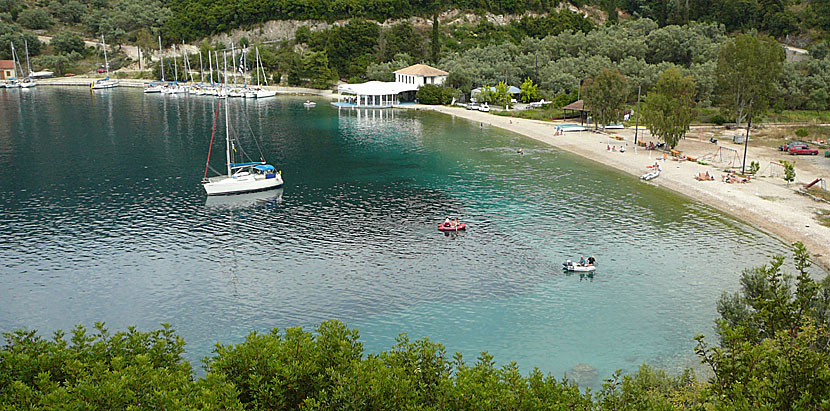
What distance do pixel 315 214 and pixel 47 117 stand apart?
70913mm

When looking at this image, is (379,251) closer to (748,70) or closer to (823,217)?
(823,217)

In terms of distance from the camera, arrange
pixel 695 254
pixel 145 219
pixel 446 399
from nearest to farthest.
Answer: pixel 446 399
pixel 695 254
pixel 145 219

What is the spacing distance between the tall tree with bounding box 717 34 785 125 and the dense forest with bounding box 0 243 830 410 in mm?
74871

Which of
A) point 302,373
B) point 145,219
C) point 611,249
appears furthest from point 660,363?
point 145,219

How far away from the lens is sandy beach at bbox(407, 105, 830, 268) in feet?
159

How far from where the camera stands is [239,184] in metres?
59.3

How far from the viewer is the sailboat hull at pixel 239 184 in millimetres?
58294

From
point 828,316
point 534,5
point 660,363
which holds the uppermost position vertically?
point 534,5

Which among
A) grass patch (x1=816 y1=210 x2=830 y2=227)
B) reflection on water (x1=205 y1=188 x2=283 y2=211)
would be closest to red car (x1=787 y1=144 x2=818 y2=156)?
grass patch (x1=816 y1=210 x2=830 y2=227)

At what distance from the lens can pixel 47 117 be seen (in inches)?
3999

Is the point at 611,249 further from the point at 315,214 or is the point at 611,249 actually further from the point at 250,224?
the point at 250,224

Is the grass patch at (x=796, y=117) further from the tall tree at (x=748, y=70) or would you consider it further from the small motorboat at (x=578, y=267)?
the small motorboat at (x=578, y=267)

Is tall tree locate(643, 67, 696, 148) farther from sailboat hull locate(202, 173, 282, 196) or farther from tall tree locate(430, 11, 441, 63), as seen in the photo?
tall tree locate(430, 11, 441, 63)

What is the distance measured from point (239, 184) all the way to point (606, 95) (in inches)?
2112
